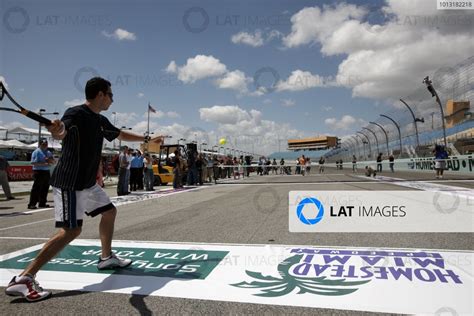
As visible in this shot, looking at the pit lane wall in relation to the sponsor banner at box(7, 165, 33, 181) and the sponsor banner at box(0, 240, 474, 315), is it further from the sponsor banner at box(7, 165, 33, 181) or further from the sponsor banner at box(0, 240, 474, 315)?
the sponsor banner at box(7, 165, 33, 181)

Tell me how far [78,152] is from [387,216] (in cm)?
548

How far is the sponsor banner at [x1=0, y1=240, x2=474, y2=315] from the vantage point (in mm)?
2518

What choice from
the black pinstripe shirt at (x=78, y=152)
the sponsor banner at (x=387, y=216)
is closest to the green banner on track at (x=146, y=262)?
the black pinstripe shirt at (x=78, y=152)

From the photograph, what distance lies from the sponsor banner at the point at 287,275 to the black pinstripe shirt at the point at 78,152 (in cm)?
95

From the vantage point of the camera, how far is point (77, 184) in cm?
295

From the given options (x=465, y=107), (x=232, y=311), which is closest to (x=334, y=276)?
(x=232, y=311)

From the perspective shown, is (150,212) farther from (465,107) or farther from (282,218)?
(465,107)

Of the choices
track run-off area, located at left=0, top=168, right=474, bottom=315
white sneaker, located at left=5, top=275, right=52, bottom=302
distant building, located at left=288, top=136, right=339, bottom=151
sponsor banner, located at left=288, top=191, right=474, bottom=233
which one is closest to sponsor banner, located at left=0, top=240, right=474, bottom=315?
track run-off area, located at left=0, top=168, right=474, bottom=315

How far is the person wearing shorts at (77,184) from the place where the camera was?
269cm

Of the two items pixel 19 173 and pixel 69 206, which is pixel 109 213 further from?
pixel 19 173

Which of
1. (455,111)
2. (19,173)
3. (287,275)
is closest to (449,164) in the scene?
(455,111)

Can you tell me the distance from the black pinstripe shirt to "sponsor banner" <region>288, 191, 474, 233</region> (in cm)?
320

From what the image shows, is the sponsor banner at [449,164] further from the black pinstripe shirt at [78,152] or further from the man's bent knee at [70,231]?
the man's bent knee at [70,231]

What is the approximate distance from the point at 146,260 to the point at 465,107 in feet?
60.9
